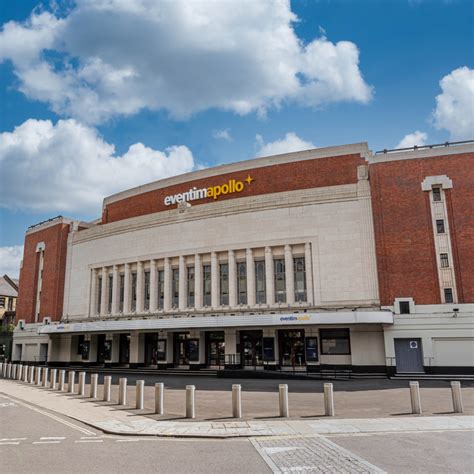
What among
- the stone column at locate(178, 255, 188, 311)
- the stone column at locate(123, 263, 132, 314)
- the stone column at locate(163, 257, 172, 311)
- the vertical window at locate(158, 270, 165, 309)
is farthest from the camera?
the stone column at locate(123, 263, 132, 314)

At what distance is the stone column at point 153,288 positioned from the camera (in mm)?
37706

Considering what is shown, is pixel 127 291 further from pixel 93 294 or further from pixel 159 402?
pixel 159 402

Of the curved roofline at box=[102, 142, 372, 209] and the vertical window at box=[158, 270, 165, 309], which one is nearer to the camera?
the curved roofline at box=[102, 142, 372, 209]

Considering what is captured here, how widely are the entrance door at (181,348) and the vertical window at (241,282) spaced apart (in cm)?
593

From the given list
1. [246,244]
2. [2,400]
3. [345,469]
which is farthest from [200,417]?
[246,244]

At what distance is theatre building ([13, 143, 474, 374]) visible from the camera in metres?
28.8

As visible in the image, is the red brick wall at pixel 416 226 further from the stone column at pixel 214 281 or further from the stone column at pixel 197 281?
the stone column at pixel 197 281

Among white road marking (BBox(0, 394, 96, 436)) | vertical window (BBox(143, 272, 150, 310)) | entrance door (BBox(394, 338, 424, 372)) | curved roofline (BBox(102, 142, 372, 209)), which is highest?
curved roofline (BBox(102, 142, 372, 209))

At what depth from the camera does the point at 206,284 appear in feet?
119

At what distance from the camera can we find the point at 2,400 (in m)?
18.7

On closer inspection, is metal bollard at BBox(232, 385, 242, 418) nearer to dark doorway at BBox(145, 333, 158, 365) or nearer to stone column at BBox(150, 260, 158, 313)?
stone column at BBox(150, 260, 158, 313)

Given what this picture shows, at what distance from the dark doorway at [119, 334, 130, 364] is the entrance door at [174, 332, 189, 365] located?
574 cm

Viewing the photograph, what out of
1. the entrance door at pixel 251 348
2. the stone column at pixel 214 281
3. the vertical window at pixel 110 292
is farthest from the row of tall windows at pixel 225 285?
the entrance door at pixel 251 348

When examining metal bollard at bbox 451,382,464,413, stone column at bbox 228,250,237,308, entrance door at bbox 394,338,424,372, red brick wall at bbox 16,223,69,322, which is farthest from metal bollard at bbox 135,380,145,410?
red brick wall at bbox 16,223,69,322
